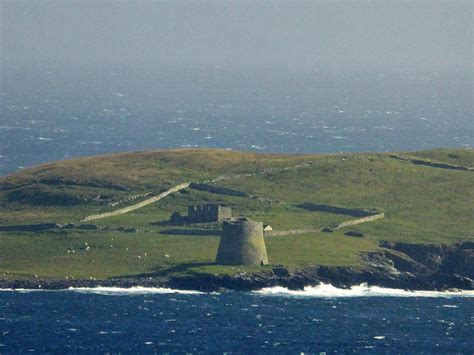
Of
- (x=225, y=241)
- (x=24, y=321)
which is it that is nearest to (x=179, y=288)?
(x=225, y=241)

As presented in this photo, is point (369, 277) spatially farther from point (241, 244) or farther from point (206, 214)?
point (206, 214)

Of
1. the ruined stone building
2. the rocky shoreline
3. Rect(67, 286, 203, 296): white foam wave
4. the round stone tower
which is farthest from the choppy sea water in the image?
the ruined stone building

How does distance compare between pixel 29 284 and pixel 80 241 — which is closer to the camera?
pixel 29 284

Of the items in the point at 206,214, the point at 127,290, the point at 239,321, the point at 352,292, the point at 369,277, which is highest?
the point at 206,214

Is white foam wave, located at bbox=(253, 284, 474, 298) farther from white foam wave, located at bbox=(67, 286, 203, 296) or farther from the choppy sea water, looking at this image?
white foam wave, located at bbox=(67, 286, 203, 296)

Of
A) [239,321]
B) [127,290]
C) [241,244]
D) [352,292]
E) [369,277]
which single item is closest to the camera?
[239,321]

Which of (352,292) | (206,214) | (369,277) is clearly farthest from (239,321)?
(206,214)

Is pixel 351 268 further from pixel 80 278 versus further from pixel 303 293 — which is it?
pixel 80 278
